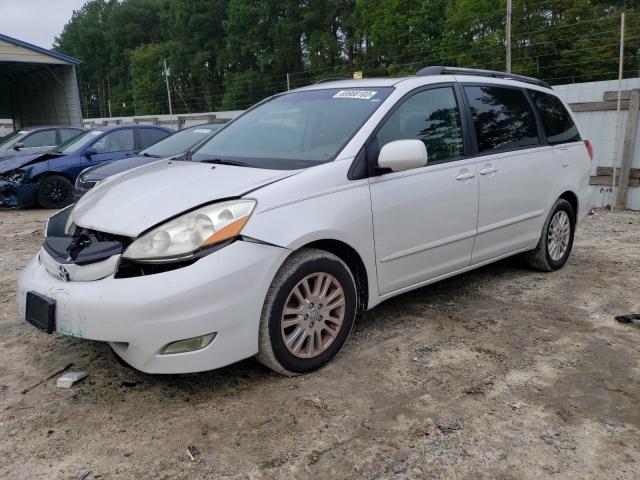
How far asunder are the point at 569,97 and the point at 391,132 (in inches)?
328

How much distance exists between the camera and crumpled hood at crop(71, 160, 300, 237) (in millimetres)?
2922

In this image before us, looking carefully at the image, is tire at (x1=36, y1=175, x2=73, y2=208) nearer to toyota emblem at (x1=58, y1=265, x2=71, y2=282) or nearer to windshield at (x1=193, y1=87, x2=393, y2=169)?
windshield at (x1=193, y1=87, x2=393, y2=169)

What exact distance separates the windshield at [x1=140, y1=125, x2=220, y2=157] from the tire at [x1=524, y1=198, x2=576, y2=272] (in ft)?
16.1

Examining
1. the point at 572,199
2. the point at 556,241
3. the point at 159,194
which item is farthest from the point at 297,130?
the point at 572,199

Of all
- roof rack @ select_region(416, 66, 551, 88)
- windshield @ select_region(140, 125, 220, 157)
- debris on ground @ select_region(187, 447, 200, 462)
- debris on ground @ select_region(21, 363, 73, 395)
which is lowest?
debris on ground @ select_region(187, 447, 200, 462)

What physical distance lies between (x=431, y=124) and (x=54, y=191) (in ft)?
27.2

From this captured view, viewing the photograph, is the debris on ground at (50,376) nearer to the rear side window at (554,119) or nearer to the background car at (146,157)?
the rear side window at (554,119)

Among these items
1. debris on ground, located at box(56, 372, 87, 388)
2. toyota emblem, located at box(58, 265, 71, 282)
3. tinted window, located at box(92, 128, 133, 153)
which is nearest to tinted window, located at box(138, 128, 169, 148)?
tinted window, located at box(92, 128, 133, 153)

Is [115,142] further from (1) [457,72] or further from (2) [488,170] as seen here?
(2) [488,170]

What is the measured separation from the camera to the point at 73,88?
21.2 m

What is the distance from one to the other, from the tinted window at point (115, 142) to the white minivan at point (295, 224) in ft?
21.4

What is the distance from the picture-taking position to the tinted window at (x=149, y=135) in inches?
408

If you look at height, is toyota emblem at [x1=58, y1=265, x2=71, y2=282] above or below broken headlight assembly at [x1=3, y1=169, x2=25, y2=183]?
below

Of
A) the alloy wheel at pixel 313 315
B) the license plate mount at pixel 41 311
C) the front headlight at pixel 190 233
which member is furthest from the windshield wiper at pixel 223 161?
the license plate mount at pixel 41 311
